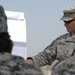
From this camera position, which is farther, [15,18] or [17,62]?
[15,18]

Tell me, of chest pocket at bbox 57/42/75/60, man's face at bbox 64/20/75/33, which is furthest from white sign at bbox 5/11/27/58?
man's face at bbox 64/20/75/33

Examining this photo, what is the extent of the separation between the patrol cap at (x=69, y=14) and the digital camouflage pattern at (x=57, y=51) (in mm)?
170

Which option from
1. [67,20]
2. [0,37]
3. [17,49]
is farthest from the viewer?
[17,49]

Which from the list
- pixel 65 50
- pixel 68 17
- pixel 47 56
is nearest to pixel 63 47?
pixel 65 50

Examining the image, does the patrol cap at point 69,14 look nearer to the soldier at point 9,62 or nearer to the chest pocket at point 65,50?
the chest pocket at point 65,50

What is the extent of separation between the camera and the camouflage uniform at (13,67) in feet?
5.86

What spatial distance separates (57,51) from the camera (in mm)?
3193

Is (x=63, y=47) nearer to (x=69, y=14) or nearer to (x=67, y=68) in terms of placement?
(x=69, y=14)

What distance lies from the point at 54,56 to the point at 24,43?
88cm

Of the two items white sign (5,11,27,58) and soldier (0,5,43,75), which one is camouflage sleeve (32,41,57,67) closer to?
A: white sign (5,11,27,58)

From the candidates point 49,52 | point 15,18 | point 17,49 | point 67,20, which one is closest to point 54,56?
point 49,52

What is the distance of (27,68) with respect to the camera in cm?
184

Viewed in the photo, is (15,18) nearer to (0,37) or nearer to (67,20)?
(67,20)

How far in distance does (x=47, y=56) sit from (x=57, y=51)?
12cm
